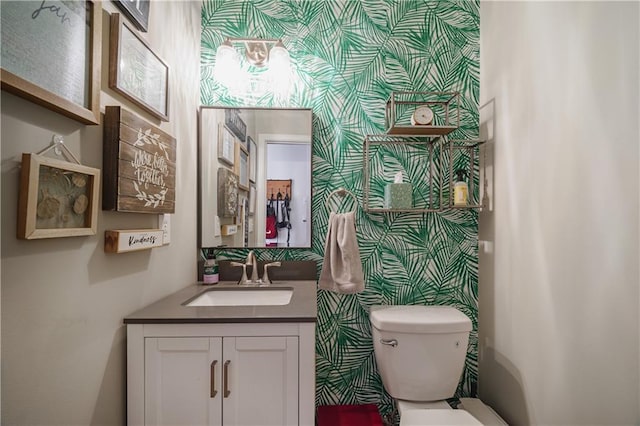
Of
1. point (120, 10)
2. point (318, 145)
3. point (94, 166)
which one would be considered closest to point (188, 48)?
point (120, 10)

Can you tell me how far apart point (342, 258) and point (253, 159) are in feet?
2.38

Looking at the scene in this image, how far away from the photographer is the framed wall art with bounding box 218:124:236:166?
174 cm

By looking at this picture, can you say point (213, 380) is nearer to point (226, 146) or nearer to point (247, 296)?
point (247, 296)

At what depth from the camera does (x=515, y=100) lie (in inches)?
58.3

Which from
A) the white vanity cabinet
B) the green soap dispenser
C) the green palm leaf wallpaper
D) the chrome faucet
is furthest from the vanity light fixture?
the white vanity cabinet

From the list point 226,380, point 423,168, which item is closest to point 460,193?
point 423,168

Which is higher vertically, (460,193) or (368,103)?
(368,103)

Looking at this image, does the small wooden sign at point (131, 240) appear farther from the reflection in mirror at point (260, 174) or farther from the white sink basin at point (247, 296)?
the reflection in mirror at point (260, 174)

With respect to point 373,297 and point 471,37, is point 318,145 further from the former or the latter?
point 471,37

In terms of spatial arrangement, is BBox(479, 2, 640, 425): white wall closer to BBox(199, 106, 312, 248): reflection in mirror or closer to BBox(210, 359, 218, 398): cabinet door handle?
BBox(199, 106, 312, 248): reflection in mirror

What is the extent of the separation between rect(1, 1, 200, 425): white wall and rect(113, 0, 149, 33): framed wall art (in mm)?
44

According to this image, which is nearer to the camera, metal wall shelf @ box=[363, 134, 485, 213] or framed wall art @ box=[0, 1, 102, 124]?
framed wall art @ box=[0, 1, 102, 124]

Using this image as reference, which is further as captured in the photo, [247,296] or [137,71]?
[247,296]

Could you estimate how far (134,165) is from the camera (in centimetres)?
108
